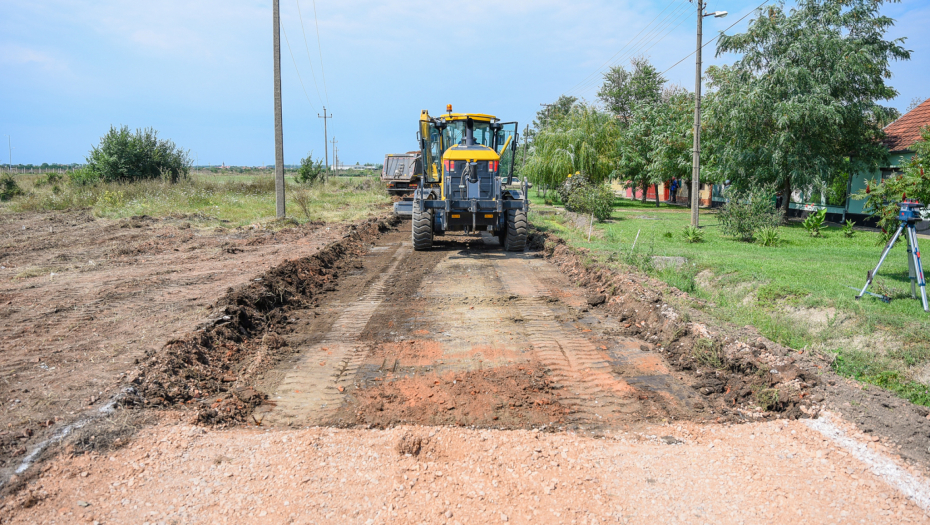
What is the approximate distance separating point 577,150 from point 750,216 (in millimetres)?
17133

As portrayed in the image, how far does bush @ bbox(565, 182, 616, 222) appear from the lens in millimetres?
22547

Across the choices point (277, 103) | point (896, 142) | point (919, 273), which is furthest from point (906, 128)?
point (277, 103)

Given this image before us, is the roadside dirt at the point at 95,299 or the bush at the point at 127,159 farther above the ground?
the bush at the point at 127,159

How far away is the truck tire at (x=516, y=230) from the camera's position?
13734 mm

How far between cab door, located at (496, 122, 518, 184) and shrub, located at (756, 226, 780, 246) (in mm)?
6834

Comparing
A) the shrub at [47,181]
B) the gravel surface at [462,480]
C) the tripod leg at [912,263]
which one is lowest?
the gravel surface at [462,480]

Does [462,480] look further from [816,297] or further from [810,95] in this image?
[810,95]

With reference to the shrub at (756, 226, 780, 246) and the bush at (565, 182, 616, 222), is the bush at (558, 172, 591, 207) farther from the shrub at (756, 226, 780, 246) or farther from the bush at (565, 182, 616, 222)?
the shrub at (756, 226, 780, 246)

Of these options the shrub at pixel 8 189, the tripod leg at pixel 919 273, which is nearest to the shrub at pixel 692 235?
the tripod leg at pixel 919 273

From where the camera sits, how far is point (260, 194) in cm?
3359

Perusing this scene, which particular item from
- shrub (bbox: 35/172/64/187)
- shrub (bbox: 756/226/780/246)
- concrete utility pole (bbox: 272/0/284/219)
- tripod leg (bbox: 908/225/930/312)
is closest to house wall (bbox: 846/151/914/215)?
shrub (bbox: 756/226/780/246)

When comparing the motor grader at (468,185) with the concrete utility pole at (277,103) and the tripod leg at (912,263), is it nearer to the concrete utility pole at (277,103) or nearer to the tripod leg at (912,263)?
the concrete utility pole at (277,103)

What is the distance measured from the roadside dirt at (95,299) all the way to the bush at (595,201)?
34.8 ft

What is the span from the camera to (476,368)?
5.85 m
